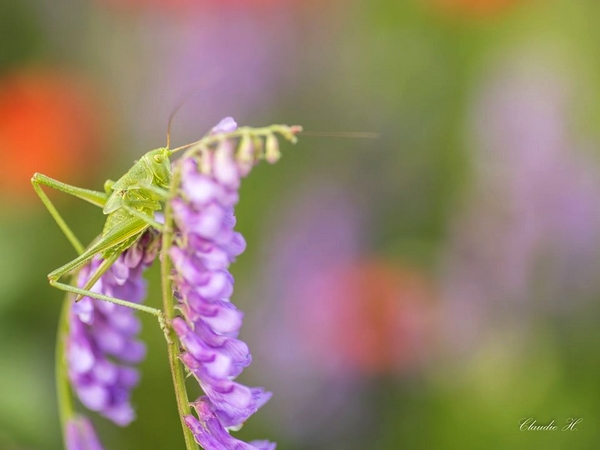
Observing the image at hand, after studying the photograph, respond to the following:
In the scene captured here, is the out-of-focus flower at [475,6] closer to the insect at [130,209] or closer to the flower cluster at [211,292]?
the insect at [130,209]

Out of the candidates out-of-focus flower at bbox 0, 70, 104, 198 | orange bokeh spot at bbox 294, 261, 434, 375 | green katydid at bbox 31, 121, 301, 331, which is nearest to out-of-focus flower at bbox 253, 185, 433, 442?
orange bokeh spot at bbox 294, 261, 434, 375

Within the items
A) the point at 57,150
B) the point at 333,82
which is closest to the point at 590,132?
the point at 333,82

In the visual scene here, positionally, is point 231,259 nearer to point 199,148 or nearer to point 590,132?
point 199,148

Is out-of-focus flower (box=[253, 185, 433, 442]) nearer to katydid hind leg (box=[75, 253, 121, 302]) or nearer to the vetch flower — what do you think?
katydid hind leg (box=[75, 253, 121, 302])

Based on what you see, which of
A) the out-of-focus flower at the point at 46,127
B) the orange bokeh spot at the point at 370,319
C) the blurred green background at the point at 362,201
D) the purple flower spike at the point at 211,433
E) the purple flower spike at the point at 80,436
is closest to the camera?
the purple flower spike at the point at 211,433

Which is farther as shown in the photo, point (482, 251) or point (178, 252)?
point (482, 251)

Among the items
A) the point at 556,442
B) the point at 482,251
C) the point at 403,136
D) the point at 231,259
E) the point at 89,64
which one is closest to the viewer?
the point at 231,259

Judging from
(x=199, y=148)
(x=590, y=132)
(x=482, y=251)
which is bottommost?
(x=482, y=251)

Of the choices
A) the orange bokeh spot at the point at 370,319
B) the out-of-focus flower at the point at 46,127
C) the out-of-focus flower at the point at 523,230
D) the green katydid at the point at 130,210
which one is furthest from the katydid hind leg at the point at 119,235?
the out-of-focus flower at the point at 46,127
